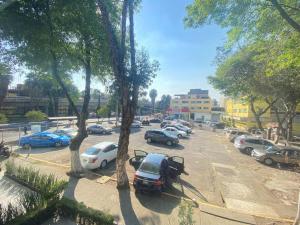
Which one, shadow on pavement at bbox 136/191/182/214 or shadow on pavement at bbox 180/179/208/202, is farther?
shadow on pavement at bbox 180/179/208/202

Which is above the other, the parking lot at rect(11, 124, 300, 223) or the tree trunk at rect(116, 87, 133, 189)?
the tree trunk at rect(116, 87, 133, 189)

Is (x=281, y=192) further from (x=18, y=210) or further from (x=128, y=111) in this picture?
(x=18, y=210)

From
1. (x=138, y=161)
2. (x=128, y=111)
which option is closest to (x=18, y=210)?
(x=128, y=111)

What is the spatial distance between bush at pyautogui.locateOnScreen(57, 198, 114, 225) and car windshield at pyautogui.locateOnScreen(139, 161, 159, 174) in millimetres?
3725

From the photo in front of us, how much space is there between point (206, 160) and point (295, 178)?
6.58m

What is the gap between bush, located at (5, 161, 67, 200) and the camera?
8.41 metres

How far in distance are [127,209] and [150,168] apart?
2447 millimetres

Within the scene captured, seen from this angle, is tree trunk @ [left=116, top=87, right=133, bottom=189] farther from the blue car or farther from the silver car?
the silver car

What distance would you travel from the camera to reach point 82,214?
7645mm

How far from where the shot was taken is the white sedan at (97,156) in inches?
544

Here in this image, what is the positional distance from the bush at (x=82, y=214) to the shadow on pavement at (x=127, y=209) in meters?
1.21

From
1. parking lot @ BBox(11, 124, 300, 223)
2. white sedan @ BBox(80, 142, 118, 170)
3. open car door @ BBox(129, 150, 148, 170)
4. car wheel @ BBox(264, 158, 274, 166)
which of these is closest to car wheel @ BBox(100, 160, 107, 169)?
white sedan @ BBox(80, 142, 118, 170)

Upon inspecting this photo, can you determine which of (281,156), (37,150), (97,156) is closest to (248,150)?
(281,156)

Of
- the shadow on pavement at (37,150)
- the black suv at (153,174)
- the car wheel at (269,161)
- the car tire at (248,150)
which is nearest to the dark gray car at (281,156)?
the car wheel at (269,161)
